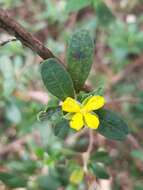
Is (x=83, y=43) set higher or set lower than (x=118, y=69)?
lower

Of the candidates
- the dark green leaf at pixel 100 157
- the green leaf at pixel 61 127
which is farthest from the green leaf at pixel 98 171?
the green leaf at pixel 61 127

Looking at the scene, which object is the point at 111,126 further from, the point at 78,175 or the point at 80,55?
the point at 78,175

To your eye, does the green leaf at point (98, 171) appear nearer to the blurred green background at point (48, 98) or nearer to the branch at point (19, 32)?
the blurred green background at point (48, 98)

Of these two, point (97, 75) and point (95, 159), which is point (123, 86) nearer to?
point (97, 75)

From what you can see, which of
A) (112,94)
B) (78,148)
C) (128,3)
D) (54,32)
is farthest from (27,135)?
(128,3)

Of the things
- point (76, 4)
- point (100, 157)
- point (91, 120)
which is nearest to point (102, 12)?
point (76, 4)

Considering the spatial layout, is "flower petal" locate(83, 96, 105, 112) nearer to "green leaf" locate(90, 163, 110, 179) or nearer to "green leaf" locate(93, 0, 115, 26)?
"green leaf" locate(90, 163, 110, 179)
